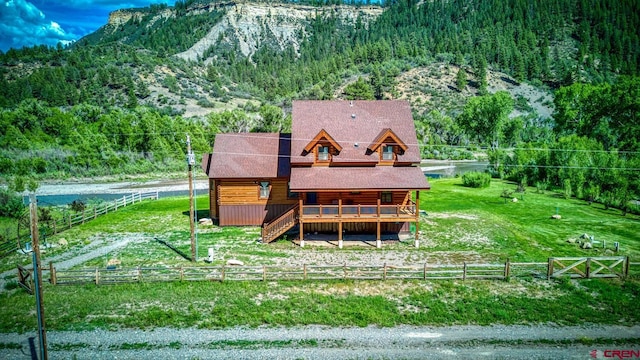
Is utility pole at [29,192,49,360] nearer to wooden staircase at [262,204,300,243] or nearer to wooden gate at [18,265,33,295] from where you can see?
wooden gate at [18,265,33,295]

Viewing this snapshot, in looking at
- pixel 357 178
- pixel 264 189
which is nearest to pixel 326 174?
pixel 357 178

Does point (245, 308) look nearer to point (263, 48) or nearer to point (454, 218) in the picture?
point (454, 218)

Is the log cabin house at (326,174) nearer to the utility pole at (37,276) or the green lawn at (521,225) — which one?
the green lawn at (521,225)

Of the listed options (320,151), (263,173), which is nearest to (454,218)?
(320,151)

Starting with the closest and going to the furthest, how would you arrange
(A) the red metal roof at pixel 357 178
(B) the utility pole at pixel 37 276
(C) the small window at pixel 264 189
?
(B) the utility pole at pixel 37 276 < (A) the red metal roof at pixel 357 178 < (C) the small window at pixel 264 189

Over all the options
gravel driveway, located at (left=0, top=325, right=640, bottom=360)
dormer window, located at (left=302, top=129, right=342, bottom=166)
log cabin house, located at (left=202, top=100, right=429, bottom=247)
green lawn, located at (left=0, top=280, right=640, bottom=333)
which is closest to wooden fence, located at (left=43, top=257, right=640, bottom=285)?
green lawn, located at (left=0, top=280, right=640, bottom=333)

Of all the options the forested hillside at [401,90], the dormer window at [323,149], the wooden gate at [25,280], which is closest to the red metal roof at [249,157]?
the dormer window at [323,149]

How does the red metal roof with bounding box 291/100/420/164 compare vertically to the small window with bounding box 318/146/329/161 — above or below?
above

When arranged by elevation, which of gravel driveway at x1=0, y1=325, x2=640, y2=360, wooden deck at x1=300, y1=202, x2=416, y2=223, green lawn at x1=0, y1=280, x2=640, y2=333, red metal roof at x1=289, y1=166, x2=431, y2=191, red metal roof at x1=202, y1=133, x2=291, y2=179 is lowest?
gravel driveway at x1=0, y1=325, x2=640, y2=360
